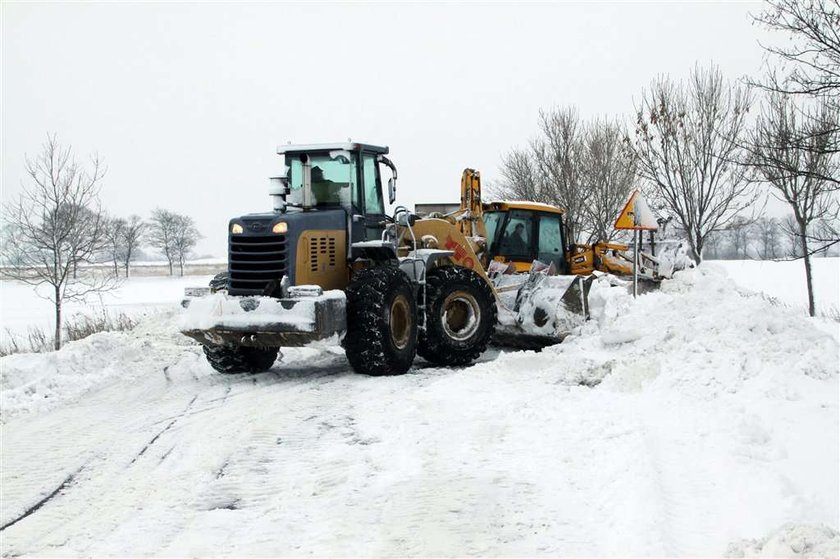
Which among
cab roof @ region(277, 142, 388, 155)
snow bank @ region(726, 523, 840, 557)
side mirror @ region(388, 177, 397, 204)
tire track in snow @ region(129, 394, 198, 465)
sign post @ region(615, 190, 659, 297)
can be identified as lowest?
tire track in snow @ region(129, 394, 198, 465)

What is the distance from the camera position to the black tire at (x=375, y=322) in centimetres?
889

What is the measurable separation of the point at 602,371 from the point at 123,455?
475cm

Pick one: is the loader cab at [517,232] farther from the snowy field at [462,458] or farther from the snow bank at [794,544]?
the snow bank at [794,544]

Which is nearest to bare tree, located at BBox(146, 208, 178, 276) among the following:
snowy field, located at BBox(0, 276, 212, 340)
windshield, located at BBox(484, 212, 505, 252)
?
snowy field, located at BBox(0, 276, 212, 340)

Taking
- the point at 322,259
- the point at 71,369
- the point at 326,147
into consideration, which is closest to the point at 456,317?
the point at 322,259

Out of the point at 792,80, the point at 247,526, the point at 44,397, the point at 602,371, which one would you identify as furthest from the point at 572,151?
the point at 247,526

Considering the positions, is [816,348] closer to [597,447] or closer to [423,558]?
[597,447]

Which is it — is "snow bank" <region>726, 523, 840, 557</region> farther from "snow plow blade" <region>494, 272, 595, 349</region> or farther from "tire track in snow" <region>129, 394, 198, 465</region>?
"snow plow blade" <region>494, 272, 595, 349</region>

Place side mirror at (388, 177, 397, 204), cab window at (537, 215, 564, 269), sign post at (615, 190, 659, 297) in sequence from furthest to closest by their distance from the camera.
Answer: cab window at (537, 215, 564, 269), sign post at (615, 190, 659, 297), side mirror at (388, 177, 397, 204)

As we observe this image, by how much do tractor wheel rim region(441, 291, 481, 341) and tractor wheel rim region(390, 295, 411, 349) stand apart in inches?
35.8

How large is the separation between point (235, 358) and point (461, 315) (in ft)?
10.2

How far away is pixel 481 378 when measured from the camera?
27.2ft

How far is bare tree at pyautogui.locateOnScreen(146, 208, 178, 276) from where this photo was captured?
83562mm

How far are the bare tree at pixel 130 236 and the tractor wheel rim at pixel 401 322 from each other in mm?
57025
